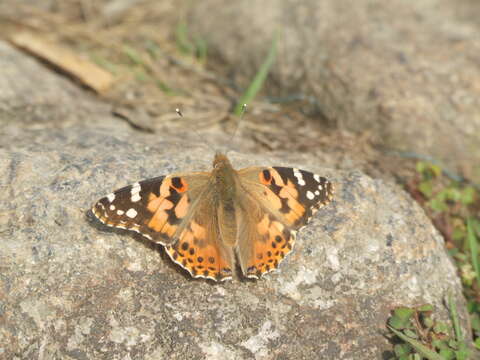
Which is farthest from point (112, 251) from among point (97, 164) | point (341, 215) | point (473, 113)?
point (473, 113)

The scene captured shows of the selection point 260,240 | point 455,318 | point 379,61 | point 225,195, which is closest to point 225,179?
point 225,195

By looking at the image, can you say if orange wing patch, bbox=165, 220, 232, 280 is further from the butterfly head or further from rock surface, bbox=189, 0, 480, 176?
rock surface, bbox=189, 0, 480, 176

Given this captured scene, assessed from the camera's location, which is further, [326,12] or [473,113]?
[326,12]

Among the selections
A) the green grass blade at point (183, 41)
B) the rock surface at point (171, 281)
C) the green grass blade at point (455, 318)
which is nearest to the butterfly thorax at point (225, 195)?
the rock surface at point (171, 281)

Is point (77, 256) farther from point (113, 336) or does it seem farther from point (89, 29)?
point (89, 29)

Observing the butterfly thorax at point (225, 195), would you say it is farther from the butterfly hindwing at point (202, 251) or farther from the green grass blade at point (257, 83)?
the green grass blade at point (257, 83)

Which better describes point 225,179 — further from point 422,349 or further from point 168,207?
point 422,349

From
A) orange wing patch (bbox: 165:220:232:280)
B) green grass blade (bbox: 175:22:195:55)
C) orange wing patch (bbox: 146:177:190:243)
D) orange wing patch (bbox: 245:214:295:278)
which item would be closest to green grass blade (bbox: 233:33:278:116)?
green grass blade (bbox: 175:22:195:55)

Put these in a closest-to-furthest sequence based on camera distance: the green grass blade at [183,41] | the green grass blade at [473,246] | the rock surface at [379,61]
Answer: the green grass blade at [473,246] < the rock surface at [379,61] < the green grass blade at [183,41]
